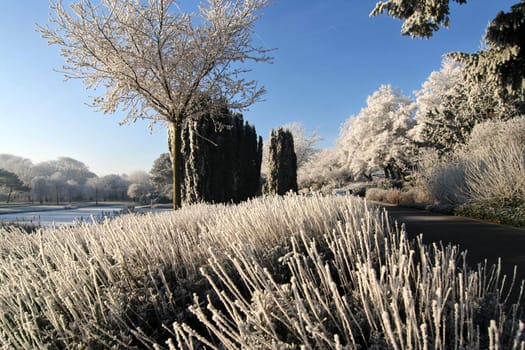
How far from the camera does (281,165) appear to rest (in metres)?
15.9

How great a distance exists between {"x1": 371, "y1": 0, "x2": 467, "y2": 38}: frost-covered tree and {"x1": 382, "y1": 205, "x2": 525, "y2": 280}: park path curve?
790cm

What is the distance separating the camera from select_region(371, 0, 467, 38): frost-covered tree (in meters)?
10.2

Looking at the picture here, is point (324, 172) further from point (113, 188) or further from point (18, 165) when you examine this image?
point (18, 165)

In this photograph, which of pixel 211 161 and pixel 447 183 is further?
pixel 211 161

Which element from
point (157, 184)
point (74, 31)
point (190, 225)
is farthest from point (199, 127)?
point (157, 184)

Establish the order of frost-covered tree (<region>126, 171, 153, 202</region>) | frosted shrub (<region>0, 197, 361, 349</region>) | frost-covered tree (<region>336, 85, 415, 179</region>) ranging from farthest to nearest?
frost-covered tree (<region>126, 171, 153, 202</region>)
frost-covered tree (<region>336, 85, 415, 179</region>)
frosted shrub (<region>0, 197, 361, 349</region>)

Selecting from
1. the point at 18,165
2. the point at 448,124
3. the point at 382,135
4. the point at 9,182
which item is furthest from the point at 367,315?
the point at 18,165

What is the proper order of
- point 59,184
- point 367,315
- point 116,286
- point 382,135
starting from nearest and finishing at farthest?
point 367,315
point 116,286
point 382,135
point 59,184

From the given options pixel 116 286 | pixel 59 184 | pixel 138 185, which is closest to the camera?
pixel 116 286

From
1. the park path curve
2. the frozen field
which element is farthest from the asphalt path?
the frozen field

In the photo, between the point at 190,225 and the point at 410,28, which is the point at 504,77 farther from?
the point at 190,225

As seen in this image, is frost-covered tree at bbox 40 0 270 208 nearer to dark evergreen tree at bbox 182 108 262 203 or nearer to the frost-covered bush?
dark evergreen tree at bbox 182 108 262 203

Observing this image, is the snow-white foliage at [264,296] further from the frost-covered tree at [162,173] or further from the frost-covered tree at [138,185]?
the frost-covered tree at [162,173]

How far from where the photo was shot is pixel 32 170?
2312 inches
